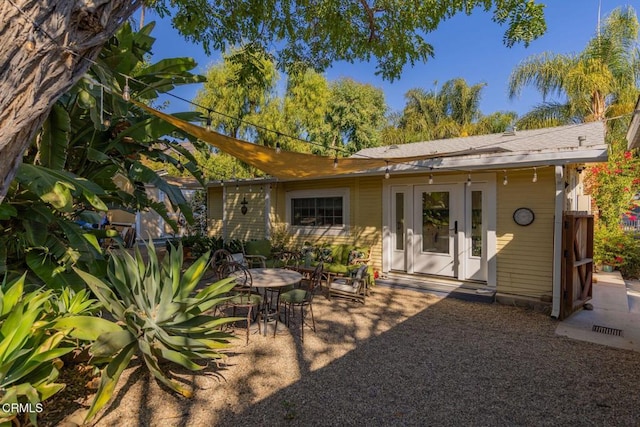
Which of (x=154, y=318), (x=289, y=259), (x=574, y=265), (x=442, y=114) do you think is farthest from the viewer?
(x=442, y=114)

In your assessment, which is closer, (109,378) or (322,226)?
(109,378)

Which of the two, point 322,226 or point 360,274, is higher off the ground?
point 322,226

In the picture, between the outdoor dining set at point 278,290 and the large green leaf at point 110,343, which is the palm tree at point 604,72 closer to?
the outdoor dining set at point 278,290

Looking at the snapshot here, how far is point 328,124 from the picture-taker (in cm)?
2089

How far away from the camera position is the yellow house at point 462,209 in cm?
612

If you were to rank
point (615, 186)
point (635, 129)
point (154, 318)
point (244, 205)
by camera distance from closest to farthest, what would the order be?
Result: point (154, 318), point (635, 129), point (615, 186), point (244, 205)

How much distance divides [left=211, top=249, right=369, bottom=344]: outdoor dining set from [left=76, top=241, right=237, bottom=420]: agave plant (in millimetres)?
770

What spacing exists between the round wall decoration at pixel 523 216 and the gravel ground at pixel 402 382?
1.88m

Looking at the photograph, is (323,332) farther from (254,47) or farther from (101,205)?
(254,47)

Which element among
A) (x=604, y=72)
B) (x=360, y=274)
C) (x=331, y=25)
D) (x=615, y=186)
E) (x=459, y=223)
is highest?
(x=604, y=72)

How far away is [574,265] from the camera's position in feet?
18.9

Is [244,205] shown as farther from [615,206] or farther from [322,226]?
[615,206]

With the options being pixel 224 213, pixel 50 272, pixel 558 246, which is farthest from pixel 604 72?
pixel 50 272

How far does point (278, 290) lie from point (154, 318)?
111 inches
